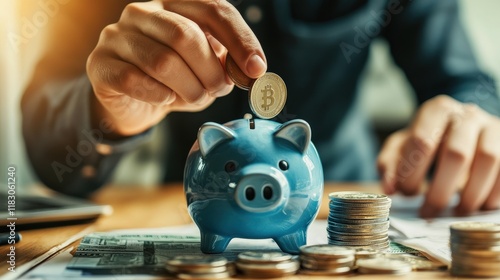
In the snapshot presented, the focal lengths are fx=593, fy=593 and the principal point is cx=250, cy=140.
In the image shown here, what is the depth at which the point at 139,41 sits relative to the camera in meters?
0.97

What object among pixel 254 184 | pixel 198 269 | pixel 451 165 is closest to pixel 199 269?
pixel 198 269

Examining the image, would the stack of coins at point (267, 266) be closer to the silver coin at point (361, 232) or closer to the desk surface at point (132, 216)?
the desk surface at point (132, 216)

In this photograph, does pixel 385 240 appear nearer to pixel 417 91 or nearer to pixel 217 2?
pixel 217 2

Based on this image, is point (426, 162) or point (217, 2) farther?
point (426, 162)

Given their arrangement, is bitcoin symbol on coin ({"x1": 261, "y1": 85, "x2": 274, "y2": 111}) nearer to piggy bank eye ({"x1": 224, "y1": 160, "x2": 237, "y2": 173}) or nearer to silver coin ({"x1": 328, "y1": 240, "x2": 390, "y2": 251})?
piggy bank eye ({"x1": 224, "y1": 160, "x2": 237, "y2": 173})

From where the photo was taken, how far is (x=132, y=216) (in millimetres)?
1396

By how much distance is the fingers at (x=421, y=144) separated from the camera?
1.43 meters

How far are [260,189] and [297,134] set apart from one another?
0.37ft

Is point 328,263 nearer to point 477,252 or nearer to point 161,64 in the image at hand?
point 477,252

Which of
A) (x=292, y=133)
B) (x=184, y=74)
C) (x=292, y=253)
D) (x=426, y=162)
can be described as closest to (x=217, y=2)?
Answer: (x=184, y=74)

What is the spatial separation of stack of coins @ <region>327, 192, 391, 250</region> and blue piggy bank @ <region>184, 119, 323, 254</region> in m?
0.06

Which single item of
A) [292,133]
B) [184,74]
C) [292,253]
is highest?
[184,74]

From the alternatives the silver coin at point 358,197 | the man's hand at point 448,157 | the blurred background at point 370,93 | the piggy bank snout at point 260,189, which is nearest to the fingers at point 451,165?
the man's hand at point 448,157

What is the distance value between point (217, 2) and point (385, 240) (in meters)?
0.47
